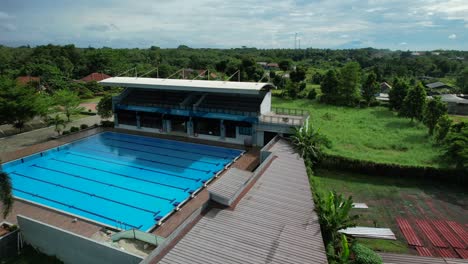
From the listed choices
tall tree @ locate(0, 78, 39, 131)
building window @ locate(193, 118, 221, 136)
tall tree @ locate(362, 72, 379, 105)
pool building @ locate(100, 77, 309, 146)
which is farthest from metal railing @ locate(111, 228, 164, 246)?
tall tree @ locate(362, 72, 379, 105)

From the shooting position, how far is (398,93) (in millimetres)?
37500

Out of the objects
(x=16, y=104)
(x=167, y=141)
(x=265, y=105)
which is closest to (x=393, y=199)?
(x=265, y=105)

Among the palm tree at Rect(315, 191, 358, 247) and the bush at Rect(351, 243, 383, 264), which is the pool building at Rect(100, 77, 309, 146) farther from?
the bush at Rect(351, 243, 383, 264)

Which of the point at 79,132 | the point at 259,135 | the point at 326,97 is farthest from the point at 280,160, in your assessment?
the point at 326,97

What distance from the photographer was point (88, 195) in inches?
720

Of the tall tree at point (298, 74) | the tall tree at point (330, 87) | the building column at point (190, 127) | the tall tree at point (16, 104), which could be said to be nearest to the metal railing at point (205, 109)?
the building column at point (190, 127)

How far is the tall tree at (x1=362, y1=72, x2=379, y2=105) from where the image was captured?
41.6 meters

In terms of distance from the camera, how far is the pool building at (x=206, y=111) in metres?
25.6

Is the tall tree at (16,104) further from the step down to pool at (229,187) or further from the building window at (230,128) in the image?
the step down to pool at (229,187)

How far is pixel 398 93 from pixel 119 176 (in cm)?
3463

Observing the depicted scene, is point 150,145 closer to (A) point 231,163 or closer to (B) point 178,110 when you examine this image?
(B) point 178,110

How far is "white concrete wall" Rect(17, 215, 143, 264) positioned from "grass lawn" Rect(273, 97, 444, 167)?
56.4ft

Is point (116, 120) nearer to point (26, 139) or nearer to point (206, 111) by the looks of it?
point (26, 139)

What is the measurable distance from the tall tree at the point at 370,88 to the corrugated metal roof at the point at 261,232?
1264 inches
